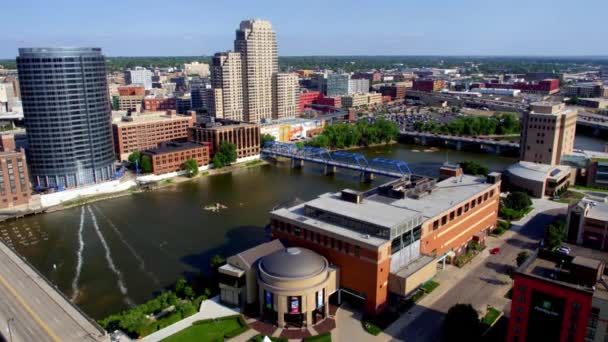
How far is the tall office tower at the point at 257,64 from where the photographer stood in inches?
4333

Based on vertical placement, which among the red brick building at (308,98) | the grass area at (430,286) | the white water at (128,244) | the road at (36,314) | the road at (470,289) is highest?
the red brick building at (308,98)

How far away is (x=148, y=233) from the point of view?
164ft

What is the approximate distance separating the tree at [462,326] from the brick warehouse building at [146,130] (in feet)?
218

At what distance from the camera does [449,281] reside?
37.4m

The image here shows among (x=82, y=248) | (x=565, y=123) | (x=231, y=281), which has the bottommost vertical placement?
(x=82, y=248)

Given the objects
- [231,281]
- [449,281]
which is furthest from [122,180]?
[449,281]

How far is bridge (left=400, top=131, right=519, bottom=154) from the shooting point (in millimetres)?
93100

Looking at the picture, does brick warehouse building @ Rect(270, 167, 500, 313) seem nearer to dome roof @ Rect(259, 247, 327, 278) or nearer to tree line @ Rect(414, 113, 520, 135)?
dome roof @ Rect(259, 247, 327, 278)

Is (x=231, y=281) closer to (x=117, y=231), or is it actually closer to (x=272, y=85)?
(x=117, y=231)

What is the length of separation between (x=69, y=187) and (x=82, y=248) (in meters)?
22.9

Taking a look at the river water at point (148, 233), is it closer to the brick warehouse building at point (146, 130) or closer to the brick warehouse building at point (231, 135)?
the brick warehouse building at point (231, 135)

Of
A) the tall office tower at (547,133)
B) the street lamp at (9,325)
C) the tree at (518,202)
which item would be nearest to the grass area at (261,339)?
the street lamp at (9,325)

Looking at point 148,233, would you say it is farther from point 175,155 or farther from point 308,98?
point 308,98

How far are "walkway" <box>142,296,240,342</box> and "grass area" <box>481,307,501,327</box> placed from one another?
1643cm
